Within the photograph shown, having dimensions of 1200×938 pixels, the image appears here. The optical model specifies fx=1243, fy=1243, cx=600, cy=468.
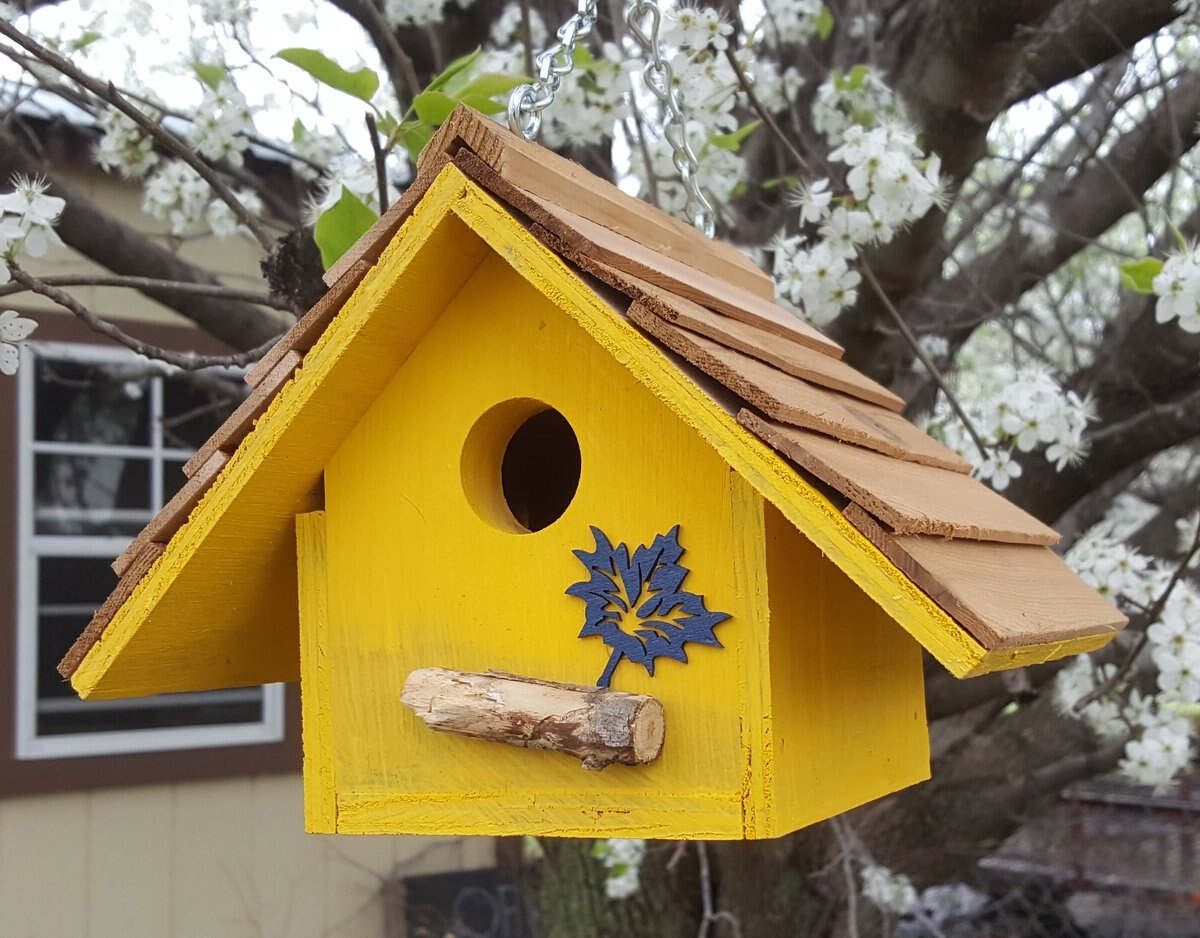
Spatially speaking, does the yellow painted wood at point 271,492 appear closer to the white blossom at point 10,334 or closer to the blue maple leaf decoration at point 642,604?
the blue maple leaf decoration at point 642,604

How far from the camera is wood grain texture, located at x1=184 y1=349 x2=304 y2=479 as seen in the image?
1.36 m

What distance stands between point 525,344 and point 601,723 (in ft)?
1.45

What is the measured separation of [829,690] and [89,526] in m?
3.66

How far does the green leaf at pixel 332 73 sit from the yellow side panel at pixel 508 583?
335 mm

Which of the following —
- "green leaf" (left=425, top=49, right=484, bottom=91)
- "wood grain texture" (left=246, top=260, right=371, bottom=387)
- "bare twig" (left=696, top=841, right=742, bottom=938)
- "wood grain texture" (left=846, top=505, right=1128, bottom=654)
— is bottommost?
"bare twig" (left=696, top=841, right=742, bottom=938)

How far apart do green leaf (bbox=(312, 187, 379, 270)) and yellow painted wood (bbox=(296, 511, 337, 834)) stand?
0.35m

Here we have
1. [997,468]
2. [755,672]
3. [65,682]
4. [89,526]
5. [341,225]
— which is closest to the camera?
[755,672]

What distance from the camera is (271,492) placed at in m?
1.46

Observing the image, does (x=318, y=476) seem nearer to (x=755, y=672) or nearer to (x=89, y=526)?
(x=755, y=672)

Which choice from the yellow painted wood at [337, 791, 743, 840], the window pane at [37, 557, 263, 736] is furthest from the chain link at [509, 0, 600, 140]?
the window pane at [37, 557, 263, 736]

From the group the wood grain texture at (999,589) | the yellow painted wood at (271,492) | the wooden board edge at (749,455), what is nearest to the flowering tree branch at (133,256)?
the yellow painted wood at (271,492)

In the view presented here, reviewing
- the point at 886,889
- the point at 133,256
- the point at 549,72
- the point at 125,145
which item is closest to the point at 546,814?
the point at 549,72

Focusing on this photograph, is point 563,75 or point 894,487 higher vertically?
point 563,75

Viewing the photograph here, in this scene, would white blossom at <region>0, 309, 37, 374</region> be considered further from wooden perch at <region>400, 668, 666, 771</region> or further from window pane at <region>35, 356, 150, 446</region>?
window pane at <region>35, 356, 150, 446</region>
